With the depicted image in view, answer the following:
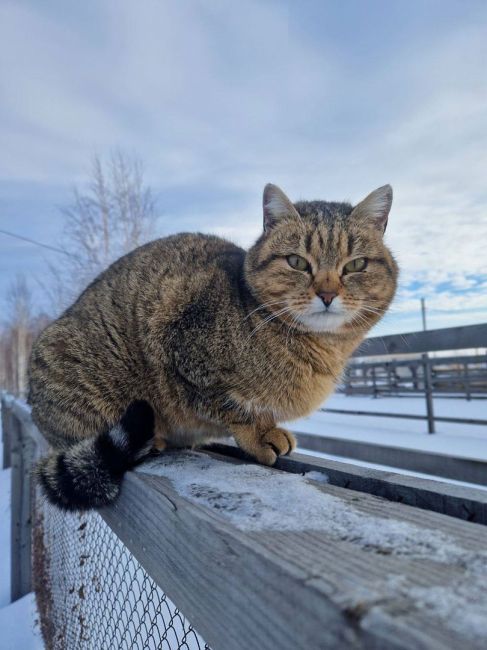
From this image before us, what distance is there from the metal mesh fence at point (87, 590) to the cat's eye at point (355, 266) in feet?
4.57

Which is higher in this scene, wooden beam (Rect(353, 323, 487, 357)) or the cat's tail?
wooden beam (Rect(353, 323, 487, 357))

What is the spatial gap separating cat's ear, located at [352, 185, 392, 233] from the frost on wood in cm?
136

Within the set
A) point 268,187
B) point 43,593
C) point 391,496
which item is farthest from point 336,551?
point 43,593

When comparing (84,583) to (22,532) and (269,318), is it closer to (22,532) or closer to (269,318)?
(269,318)

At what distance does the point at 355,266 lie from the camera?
201 cm

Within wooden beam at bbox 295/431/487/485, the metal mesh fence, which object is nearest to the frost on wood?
the metal mesh fence

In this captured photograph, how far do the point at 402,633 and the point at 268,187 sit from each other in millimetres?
1983

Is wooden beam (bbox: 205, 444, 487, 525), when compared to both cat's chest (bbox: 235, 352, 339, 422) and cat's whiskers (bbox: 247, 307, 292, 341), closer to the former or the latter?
cat's chest (bbox: 235, 352, 339, 422)

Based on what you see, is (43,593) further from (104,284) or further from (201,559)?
(201,559)

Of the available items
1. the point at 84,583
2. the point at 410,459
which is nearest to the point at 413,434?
the point at 410,459

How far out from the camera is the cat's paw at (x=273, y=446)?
62.9 inches

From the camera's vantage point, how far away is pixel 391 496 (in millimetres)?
1019

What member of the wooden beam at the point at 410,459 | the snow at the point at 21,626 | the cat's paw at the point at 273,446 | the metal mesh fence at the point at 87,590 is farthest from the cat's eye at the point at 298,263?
the snow at the point at 21,626

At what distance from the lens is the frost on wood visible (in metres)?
0.45
